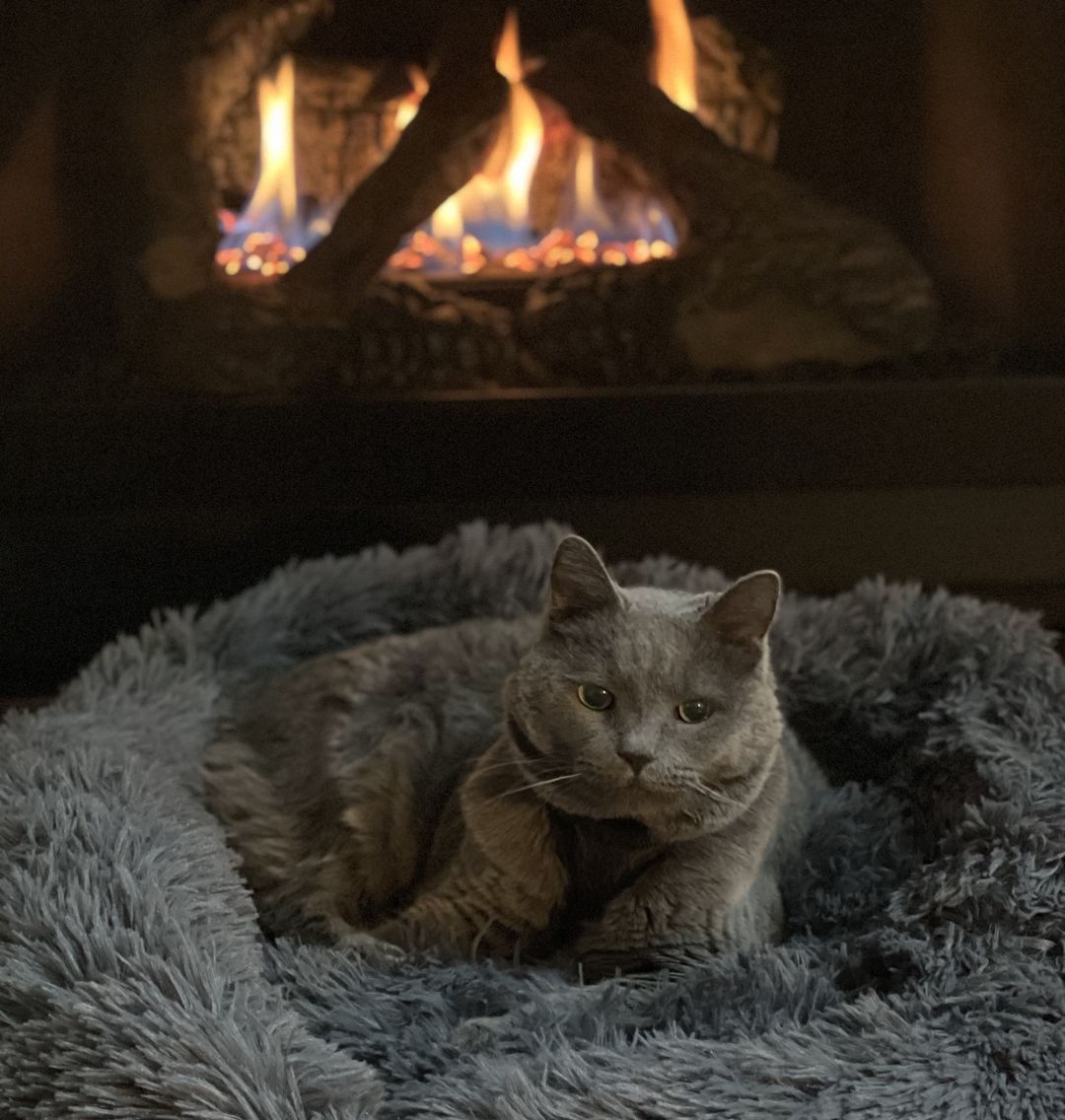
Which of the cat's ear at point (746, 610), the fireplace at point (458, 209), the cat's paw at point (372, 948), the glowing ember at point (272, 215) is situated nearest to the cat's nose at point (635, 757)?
the cat's ear at point (746, 610)

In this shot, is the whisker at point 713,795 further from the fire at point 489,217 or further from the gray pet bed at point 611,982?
the fire at point 489,217

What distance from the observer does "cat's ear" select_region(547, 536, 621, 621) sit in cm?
100

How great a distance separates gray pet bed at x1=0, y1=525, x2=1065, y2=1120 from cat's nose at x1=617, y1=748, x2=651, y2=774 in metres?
0.18

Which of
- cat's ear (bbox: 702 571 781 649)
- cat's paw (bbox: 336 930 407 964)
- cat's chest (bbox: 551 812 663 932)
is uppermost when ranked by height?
cat's ear (bbox: 702 571 781 649)

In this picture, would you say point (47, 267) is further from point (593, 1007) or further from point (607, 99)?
point (593, 1007)

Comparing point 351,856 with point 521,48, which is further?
point 521,48

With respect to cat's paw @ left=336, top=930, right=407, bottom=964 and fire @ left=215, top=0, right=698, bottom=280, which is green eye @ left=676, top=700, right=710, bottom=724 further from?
fire @ left=215, top=0, right=698, bottom=280

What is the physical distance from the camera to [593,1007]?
3.22 ft

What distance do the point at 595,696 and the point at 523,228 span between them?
856 millimetres

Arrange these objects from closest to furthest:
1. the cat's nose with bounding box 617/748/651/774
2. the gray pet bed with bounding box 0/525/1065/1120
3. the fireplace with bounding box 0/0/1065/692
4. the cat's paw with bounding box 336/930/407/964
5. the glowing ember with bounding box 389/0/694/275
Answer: the gray pet bed with bounding box 0/525/1065/1120 → the cat's nose with bounding box 617/748/651/774 → the cat's paw with bounding box 336/930/407/964 → the fireplace with bounding box 0/0/1065/692 → the glowing ember with bounding box 389/0/694/275

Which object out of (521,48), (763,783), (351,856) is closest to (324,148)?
(521,48)

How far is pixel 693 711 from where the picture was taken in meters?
0.99

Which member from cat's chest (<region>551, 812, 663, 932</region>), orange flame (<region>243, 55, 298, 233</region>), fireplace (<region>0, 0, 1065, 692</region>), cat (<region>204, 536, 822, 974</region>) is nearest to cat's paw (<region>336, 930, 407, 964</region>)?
cat (<region>204, 536, 822, 974</region>)

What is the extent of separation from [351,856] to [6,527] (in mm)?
647
